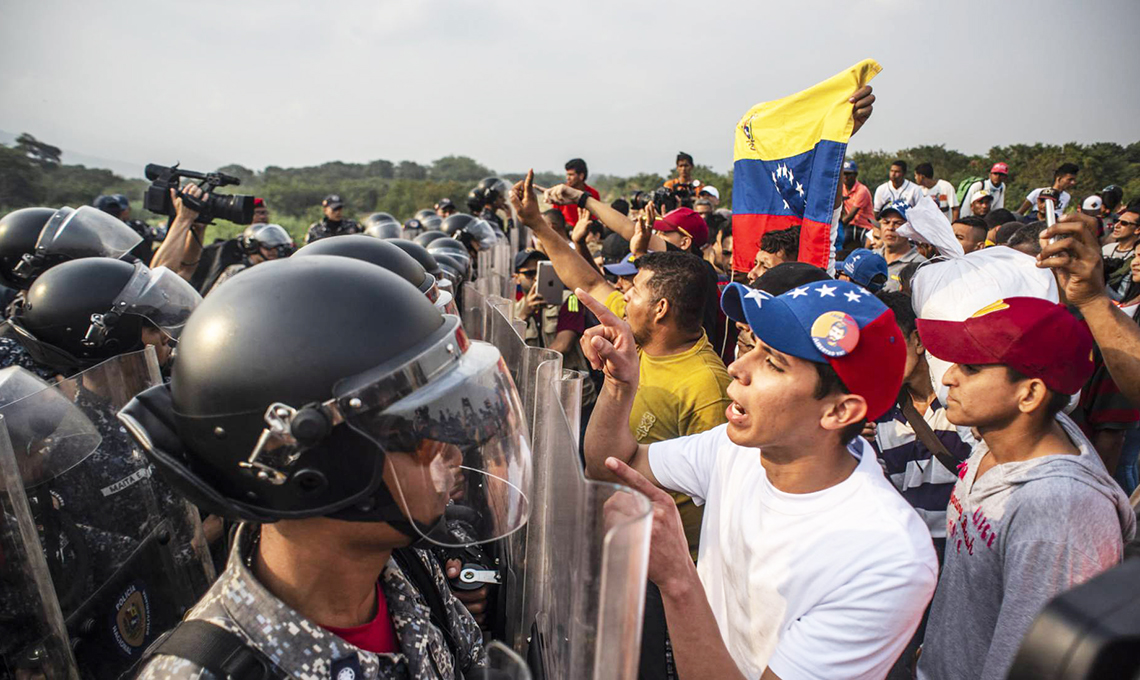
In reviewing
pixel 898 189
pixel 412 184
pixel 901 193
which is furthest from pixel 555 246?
pixel 412 184

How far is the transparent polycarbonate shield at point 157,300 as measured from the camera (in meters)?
3.18

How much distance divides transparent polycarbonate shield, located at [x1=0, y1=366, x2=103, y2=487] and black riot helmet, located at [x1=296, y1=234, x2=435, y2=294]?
112cm

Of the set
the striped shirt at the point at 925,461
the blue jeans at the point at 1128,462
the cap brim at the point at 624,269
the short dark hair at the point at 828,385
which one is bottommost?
the blue jeans at the point at 1128,462

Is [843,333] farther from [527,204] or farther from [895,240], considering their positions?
[895,240]

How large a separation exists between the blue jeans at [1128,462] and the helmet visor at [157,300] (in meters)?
6.13

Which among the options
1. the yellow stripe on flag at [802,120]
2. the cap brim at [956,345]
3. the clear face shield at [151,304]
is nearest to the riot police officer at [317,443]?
the cap brim at [956,345]

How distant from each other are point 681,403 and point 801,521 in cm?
116

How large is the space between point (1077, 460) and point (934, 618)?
0.72m

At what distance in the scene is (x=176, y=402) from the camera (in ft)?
4.83

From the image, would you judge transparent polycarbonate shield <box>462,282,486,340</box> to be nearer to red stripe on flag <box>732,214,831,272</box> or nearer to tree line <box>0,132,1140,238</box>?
red stripe on flag <box>732,214,831,272</box>

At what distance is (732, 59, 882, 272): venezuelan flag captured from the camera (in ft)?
11.7

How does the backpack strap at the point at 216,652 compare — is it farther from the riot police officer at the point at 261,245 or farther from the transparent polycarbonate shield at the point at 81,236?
the riot police officer at the point at 261,245

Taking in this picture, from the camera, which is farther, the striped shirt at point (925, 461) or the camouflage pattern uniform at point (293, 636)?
the striped shirt at point (925, 461)

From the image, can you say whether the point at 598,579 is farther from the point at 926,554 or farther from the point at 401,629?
the point at 926,554
